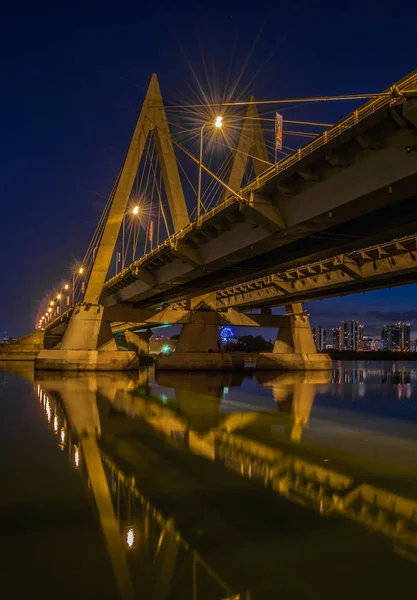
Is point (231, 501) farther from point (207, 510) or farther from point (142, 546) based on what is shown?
point (142, 546)

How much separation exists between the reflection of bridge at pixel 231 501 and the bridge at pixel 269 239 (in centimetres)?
793

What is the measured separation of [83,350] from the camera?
4662 cm

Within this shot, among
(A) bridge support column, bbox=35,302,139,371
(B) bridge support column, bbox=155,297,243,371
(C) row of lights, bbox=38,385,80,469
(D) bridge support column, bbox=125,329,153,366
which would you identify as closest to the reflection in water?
(B) bridge support column, bbox=155,297,243,371

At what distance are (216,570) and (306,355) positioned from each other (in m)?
51.9

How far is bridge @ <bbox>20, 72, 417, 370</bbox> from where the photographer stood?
1502cm

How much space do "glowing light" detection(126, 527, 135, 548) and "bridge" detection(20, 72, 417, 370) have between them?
11566 mm

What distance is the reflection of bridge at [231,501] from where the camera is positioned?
5523 mm

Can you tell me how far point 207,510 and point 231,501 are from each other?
0.60 m

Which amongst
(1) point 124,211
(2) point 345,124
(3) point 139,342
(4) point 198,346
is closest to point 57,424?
(2) point 345,124

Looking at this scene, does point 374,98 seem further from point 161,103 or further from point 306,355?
point 306,355

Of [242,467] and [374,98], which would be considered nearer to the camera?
[242,467]

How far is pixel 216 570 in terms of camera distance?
537 centimetres

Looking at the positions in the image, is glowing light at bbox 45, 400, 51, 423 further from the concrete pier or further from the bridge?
the concrete pier

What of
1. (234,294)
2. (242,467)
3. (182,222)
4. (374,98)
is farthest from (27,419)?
(234,294)
